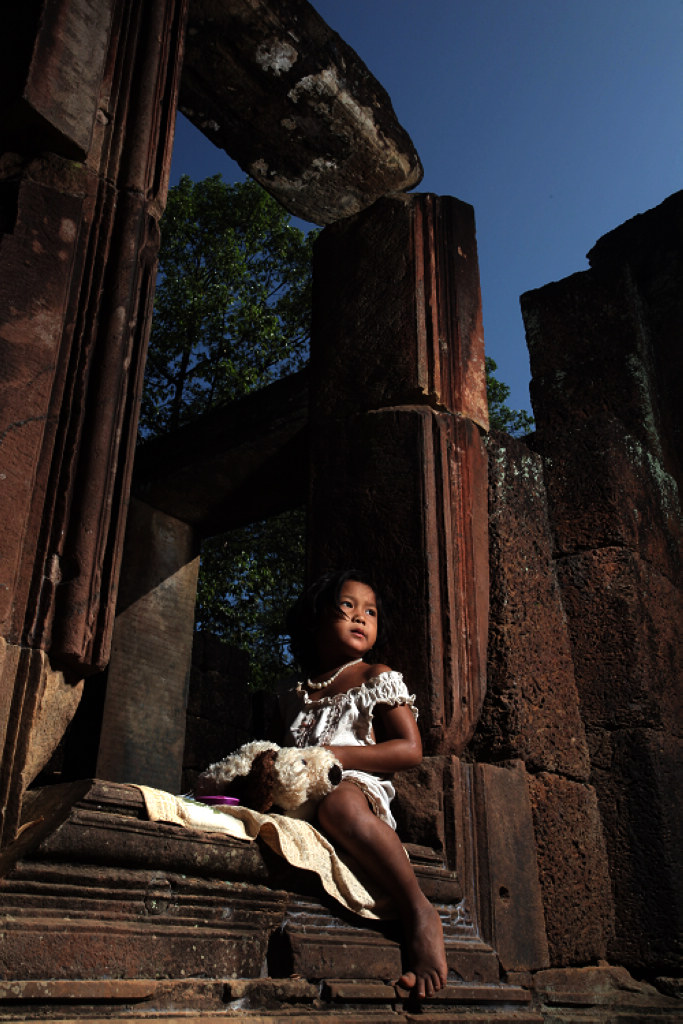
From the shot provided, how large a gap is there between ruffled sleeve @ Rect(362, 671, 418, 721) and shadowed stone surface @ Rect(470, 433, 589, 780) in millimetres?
895

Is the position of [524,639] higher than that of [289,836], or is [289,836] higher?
[524,639]

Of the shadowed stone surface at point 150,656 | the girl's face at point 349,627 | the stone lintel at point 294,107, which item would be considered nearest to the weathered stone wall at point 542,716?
the girl's face at point 349,627

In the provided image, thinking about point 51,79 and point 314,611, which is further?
point 314,611

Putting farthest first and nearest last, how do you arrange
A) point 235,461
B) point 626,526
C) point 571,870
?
1. point 235,461
2. point 626,526
3. point 571,870

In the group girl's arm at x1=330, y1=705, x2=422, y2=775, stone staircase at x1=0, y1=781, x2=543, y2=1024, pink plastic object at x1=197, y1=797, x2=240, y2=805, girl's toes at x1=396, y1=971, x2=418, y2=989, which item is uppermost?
girl's arm at x1=330, y1=705, x2=422, y2=775

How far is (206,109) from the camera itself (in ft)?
15.7

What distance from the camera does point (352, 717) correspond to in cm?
274

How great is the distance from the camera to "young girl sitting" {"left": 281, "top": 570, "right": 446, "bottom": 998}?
232 centimetres

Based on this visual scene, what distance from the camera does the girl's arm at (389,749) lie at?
8.31 ft

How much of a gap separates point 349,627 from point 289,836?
3.05ft

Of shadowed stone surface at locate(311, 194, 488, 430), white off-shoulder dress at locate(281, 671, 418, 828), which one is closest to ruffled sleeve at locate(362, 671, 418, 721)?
white off-shoulder dress at locate(281, 671, 418, 828)

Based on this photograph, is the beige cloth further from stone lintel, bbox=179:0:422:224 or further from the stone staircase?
stone lintel, bbox=179:0:422:224

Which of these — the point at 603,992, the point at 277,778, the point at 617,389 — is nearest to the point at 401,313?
the point at 617,389

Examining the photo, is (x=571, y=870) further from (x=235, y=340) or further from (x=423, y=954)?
(x=235, y=340)
